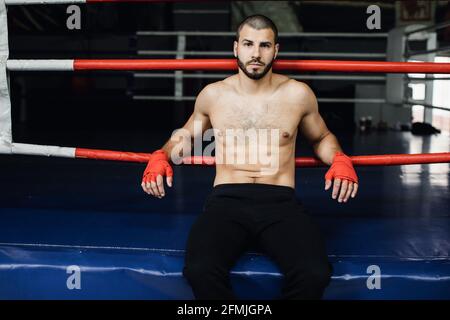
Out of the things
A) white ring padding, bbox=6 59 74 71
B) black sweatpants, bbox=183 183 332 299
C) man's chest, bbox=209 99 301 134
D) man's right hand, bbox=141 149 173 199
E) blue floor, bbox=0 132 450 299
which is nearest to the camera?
black sweatpants, bbox=183 183 332 299

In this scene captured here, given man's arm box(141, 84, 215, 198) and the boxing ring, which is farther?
man's arm box(141, 84, 215, 198)

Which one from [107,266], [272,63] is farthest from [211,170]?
[107,266]

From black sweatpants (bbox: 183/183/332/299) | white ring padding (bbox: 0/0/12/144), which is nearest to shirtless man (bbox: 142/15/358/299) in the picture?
black sweatpants (bbox: 183/183/332/299)

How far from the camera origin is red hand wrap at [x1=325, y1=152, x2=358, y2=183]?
59.7 inches

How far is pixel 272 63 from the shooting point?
1711 mm

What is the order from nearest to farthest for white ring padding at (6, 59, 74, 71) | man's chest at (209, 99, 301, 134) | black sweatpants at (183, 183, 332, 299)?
black sweatpants at (183, 183, 332, 299)
man's chest at (209, 99, 301, 134)
white ring padding at (6, 59, 74, 71)

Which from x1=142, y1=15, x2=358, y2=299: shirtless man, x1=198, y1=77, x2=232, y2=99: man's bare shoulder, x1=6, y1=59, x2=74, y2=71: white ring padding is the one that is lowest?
x1=142, y1=15, x2=358, y2=299: shirtless man

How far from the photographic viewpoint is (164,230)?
1722mm

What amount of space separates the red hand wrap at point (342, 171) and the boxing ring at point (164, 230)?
0.59ft

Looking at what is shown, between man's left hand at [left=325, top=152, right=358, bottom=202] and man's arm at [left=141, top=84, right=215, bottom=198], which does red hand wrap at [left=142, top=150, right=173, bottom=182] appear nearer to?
man's arm at [left=141, top=84, right=215, bottom=198]

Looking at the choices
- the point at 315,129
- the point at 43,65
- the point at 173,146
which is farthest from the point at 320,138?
the point at 43,65

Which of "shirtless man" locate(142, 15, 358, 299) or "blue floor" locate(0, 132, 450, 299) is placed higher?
"shirtless man" locate(142, 15, 358, 299)

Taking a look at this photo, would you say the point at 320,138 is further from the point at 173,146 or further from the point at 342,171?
the point at 173,146
